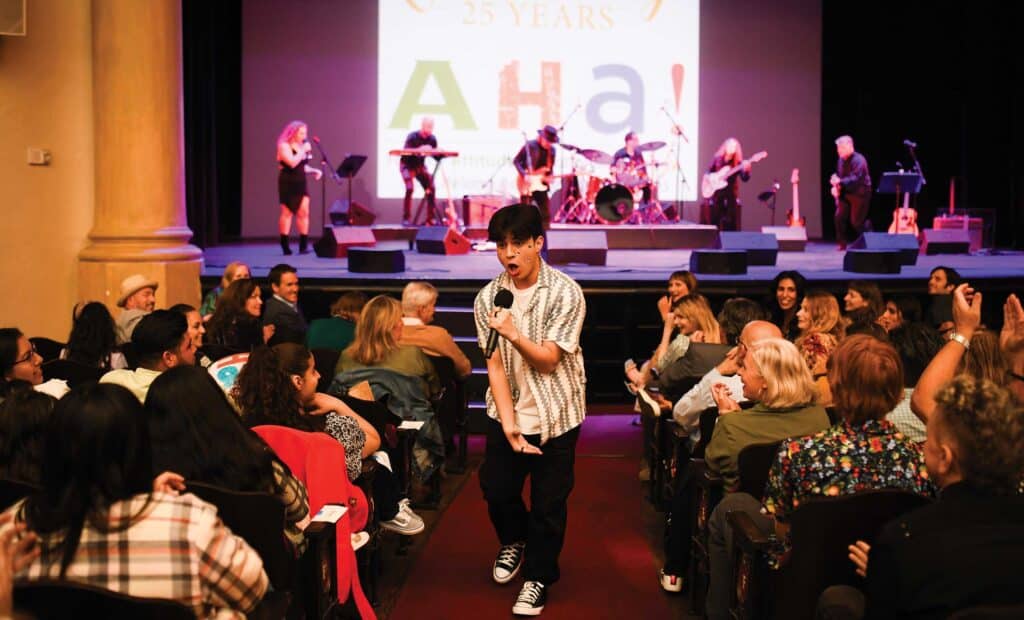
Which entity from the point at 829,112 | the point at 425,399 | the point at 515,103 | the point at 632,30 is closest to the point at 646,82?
the point at 632,30

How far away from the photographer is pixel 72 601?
171 centimetres

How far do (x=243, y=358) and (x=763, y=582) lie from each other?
2.12 metres

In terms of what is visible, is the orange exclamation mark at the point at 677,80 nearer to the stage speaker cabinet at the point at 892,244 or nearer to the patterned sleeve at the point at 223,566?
the stage speaker cabinet at the point at 892,244

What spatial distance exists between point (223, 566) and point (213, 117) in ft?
36.3

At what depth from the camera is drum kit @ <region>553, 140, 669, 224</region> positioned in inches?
484

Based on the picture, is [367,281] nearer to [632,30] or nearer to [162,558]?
[162,558]

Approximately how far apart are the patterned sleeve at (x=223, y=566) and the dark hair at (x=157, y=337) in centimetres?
173

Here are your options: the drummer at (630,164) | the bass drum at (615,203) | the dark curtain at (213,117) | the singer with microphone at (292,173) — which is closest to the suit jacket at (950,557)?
the singer with microphone at (292,173)

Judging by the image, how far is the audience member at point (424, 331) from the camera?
5.45 m

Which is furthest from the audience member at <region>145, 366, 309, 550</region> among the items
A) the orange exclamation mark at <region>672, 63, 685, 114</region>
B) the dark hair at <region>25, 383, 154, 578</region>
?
the orange exclamation mark at <region>672, 63, 685, 114</region>

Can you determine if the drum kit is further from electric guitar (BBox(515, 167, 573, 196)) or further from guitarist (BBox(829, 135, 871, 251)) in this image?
guitarist (BBox(829, 135, 871, 251))

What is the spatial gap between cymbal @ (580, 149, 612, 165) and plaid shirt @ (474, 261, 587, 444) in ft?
28.7

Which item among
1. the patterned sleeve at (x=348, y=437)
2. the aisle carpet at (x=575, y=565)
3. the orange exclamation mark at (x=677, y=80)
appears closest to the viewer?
the patterned sleeve at (x=348, y=437)

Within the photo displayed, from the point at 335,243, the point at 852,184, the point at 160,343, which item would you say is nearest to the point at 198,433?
the point at 160,343
